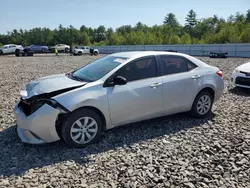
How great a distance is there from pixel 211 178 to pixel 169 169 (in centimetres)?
55

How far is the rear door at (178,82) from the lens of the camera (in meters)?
4.41

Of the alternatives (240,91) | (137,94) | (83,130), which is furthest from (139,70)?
(240,91)

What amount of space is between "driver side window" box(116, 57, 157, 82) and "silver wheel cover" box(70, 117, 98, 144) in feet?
3.24

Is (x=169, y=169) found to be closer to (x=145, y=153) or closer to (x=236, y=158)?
(x=145, y=153)

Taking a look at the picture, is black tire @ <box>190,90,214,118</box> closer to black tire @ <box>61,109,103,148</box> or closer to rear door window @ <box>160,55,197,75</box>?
rear door window @ <box>160,55,197,75</box>

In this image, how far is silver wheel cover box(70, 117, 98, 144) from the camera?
11.8ft

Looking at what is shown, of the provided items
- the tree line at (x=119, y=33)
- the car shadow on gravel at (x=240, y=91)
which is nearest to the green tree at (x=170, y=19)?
the tree line at (x=119, y=33)

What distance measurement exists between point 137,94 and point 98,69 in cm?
93

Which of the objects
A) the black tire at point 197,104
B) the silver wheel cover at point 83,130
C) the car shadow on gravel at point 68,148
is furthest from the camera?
the black tire at point 197,104

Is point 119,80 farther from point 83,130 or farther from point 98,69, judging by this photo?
point 83,130

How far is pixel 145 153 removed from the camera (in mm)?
3549

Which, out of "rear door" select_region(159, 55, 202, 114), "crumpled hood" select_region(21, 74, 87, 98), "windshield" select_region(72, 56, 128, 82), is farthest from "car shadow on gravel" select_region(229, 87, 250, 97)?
"crumpled hood" select_region(21, 74, 87, 98)

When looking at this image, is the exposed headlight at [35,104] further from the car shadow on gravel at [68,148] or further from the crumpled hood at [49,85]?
the car shadow on gravel at [68,148]

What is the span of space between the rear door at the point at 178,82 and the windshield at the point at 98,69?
0.93 meters
